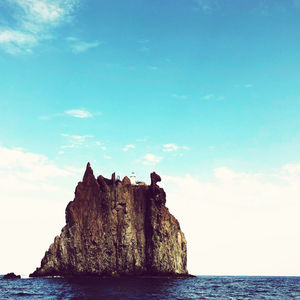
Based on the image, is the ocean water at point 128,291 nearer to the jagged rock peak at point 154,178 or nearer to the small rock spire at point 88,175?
the jagged rock peak at point 154,178

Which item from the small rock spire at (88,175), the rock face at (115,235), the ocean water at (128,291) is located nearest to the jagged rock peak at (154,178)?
the rock face at (115,235)

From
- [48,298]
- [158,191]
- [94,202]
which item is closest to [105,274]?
[94,202]

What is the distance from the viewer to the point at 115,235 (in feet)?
289

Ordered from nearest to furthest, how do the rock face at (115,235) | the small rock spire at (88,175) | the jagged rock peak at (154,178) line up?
1. the rock face at (115,235)
2. the jagged rock peak at (154,178)
3. the small rock spire at (88,175)

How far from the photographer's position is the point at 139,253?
291 ft

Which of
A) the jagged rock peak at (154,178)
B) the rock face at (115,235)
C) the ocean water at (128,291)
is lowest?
the ocean water at (128,291)

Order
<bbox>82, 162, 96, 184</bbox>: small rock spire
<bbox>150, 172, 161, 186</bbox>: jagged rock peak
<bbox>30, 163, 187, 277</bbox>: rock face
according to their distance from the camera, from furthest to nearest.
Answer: <bbox>82, 162, 96, 184</bbox>: small rock spire, <bbox>150, 172, 161, 186</bbox>: jagged rock peak, <bbox>30, 163, 187, 277</bbox>: rock face

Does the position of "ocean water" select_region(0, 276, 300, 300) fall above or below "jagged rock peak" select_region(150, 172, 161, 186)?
below

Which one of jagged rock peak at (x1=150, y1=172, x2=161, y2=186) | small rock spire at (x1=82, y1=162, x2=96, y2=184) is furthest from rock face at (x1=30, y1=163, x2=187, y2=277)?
small rock spire at (x1=82, y1=162, x2=96, y2=184)

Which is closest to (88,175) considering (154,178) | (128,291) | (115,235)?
(115,235)

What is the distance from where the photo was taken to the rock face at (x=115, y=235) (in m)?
86.3

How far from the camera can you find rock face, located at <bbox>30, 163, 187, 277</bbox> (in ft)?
283

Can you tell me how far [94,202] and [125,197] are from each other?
8.62m

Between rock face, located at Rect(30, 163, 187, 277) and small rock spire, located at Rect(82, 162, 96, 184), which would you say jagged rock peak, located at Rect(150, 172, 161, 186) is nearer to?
rock face, located at Rect(30, 163, 187, 277)
